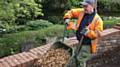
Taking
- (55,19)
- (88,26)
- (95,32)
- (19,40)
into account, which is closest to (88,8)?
(88,26)

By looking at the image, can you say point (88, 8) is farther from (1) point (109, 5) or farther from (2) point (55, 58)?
(1) point (109, 5)

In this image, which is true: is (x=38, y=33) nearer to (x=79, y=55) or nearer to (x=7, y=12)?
(x=7, y=12)

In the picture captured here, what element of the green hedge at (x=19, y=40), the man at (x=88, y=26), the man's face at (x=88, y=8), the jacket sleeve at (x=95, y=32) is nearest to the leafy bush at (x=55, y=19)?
the green hedge at (x=19, y=40)

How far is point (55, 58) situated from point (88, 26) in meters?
0.60

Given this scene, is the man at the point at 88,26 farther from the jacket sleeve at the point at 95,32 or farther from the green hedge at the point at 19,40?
the green hedge at the point at 19,40

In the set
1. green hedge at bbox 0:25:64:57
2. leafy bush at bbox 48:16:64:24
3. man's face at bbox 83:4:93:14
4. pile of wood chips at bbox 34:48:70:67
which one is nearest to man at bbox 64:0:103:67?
man's face at bbox 83:4:93:14

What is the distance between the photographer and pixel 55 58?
4211mm

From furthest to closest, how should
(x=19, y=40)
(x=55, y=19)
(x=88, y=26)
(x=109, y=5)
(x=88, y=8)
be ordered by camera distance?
(x=109, y=5) → (x=55, y=19) → (x=19, y=40) → (x=88, y=8) → (x=88, y=26)

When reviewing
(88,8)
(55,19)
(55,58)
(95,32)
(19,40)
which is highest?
(88,8)

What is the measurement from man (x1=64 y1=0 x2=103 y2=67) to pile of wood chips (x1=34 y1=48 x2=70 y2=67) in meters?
0.22

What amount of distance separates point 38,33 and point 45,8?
419cm

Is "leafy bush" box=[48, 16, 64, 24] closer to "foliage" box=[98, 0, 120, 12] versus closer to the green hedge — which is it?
"foliage" box=[98, 0, 120, 12]

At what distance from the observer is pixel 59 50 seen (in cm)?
428

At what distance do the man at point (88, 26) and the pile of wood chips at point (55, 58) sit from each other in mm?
222
